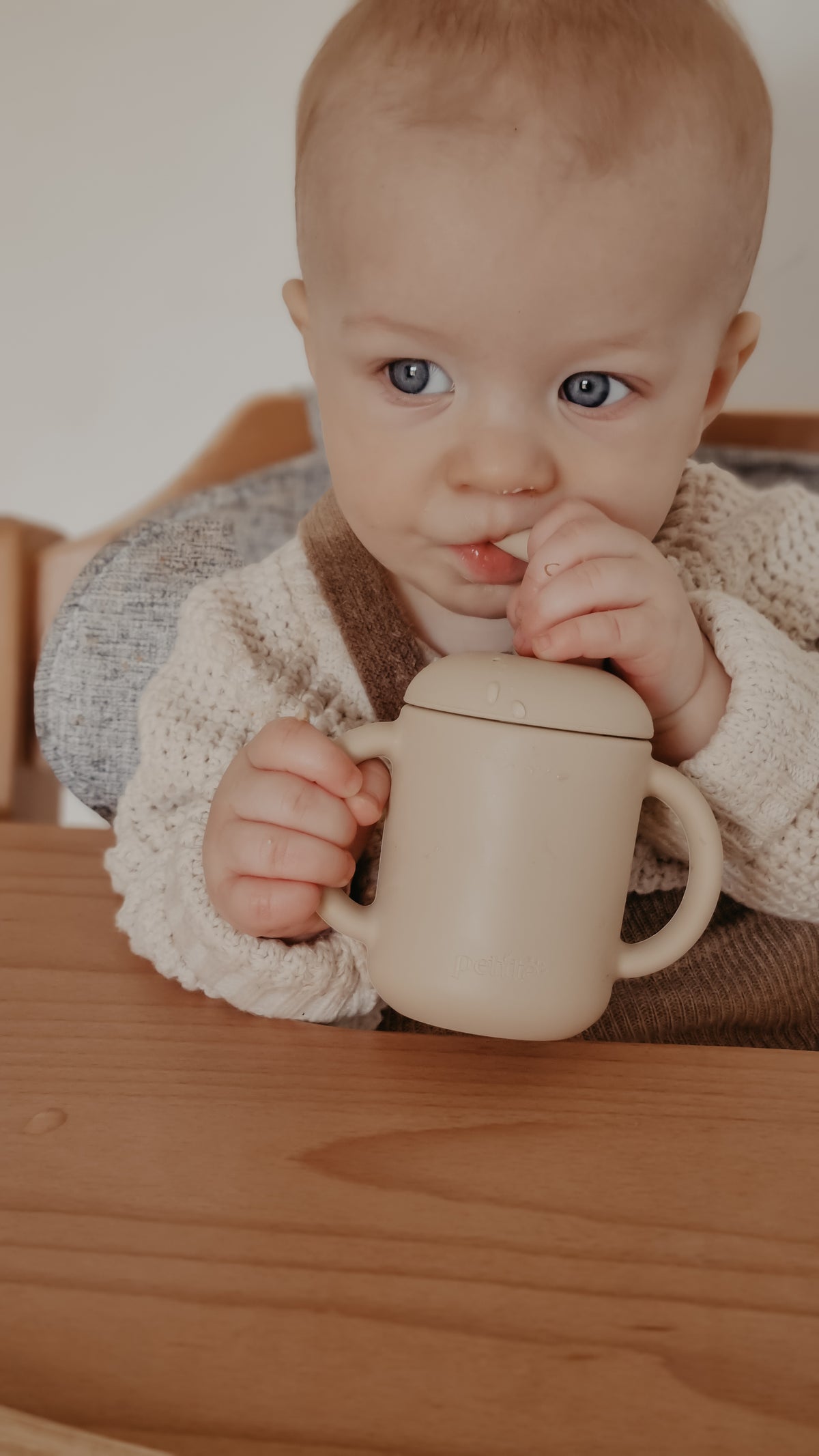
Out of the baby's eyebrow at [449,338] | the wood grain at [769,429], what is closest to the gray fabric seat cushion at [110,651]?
Result: the baby's eyebrow at [449,338]

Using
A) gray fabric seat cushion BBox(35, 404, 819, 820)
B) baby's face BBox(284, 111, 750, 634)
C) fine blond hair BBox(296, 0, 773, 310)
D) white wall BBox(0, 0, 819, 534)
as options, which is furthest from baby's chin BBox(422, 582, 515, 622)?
white wall BBox(0, 0, 819, 534)

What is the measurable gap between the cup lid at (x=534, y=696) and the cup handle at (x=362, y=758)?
3 cm

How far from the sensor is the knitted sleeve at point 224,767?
0.62 metres

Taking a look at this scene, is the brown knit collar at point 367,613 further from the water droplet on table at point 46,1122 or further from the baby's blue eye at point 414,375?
the water droplet on table at point 46,1122

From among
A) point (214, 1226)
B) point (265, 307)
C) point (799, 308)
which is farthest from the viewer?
point (265, 307)

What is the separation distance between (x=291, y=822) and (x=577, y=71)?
377 mm

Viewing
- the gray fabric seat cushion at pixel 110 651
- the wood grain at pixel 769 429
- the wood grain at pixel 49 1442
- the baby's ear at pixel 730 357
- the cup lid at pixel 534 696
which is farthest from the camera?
the wood grain at pixel 769 429

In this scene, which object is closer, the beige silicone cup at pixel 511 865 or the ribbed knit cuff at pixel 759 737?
the beige silicone cup at pixel 511 865

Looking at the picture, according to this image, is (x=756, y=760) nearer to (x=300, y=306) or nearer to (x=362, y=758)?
(x=362, y=758)

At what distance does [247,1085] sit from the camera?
54cm

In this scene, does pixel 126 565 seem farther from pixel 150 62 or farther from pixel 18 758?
pixel 150 62

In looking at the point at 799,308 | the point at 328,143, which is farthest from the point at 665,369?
the point at 799,308

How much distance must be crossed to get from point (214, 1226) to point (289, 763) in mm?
209

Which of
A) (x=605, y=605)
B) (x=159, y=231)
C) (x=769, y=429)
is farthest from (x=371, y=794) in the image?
(x=159, y=231)
